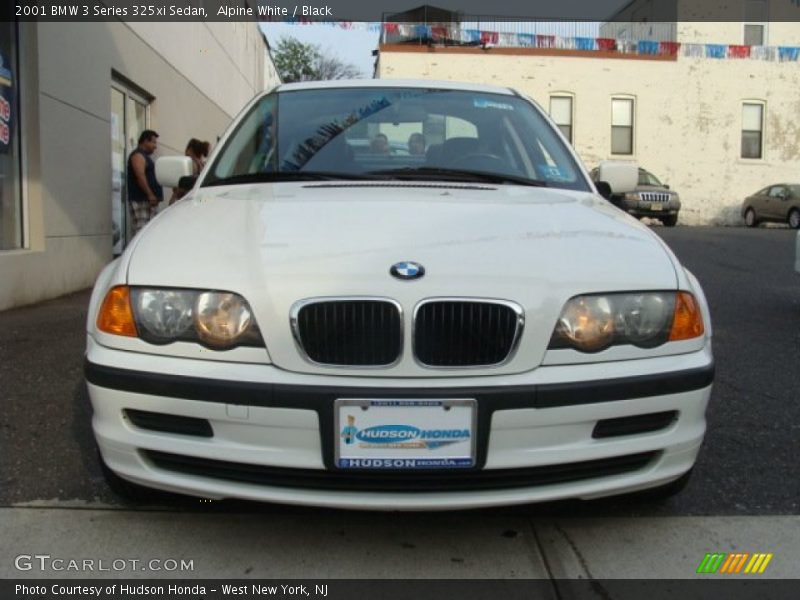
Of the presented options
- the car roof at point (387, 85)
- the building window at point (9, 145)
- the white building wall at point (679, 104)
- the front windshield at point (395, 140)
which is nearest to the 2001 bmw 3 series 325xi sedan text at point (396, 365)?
the front windshield at point (395, 140)

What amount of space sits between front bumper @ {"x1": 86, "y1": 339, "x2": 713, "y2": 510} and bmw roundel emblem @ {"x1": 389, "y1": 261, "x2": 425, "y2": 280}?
32 centimetres

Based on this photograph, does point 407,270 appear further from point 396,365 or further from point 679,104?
point 679,104

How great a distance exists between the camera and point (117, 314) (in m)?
2.28

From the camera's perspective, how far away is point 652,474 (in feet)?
7.66

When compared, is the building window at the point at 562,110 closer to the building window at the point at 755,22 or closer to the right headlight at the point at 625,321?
the building window at the point at 755,22

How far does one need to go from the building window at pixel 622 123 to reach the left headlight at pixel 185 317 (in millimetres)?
22495

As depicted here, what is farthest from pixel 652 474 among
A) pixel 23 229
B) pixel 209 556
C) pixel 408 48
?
pixel 408 48

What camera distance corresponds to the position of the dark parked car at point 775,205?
20641mm

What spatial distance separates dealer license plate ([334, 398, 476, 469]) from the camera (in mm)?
2096

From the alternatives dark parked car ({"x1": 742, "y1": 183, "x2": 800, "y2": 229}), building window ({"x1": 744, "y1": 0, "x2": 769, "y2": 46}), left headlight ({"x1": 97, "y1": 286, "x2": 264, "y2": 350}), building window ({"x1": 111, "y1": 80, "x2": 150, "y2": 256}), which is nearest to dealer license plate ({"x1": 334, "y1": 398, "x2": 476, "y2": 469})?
left headlight ({"x1": 97, "y1": 286, "x2": 264, "y2": 350})

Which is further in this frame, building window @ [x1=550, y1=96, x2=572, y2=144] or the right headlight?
building window @ [x1=550, y1=96, x2=572, y2=144]

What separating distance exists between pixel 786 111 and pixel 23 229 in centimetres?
2344

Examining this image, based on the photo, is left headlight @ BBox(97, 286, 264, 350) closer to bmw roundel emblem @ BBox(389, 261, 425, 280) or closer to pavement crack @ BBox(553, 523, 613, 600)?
bmw roundel emblem @ BBox(389, 261, 425, 280)

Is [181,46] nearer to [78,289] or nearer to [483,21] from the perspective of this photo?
[78,289]
